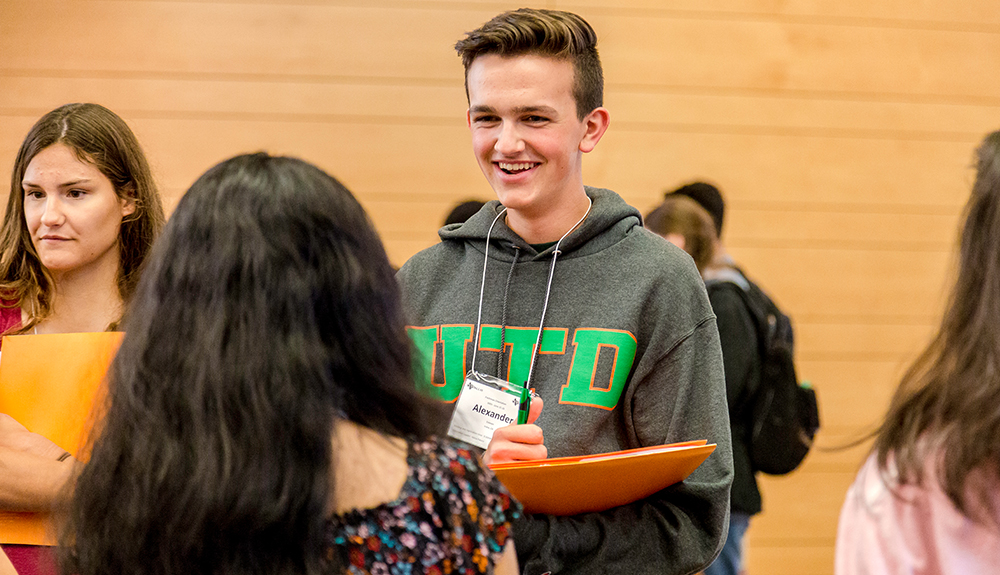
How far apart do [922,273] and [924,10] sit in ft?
4.02

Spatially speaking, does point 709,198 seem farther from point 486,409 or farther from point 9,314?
point 9,314

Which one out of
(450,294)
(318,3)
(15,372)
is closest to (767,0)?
(318,3)

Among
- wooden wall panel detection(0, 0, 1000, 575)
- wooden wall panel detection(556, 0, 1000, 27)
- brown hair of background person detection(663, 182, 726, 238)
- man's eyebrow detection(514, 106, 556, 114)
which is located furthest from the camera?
wooden wall panel detection(556, 0, 1000, 27)

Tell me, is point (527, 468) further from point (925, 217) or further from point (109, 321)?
point (925, 217)

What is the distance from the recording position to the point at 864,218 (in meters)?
4.14

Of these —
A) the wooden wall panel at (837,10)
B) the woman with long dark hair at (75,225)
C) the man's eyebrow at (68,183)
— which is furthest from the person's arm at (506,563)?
the wooden wall panel at (837,10)

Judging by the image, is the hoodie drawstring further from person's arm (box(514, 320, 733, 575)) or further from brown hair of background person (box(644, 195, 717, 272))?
brown hair of background person (box(644, 195, 717, 272))

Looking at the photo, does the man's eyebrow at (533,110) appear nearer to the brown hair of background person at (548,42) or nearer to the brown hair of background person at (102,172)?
the brown hair of background person at (548,42)

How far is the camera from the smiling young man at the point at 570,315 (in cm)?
134

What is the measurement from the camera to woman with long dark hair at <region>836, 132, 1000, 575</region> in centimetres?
86

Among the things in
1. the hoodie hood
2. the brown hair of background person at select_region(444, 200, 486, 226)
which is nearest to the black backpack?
the brown hair of background person at select_region(444, 200, 486, 226)

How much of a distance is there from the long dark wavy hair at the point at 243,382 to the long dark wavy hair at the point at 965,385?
514mm

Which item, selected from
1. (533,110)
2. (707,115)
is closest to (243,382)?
(533,110)

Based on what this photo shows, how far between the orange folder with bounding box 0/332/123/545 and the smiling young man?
0.53 m
